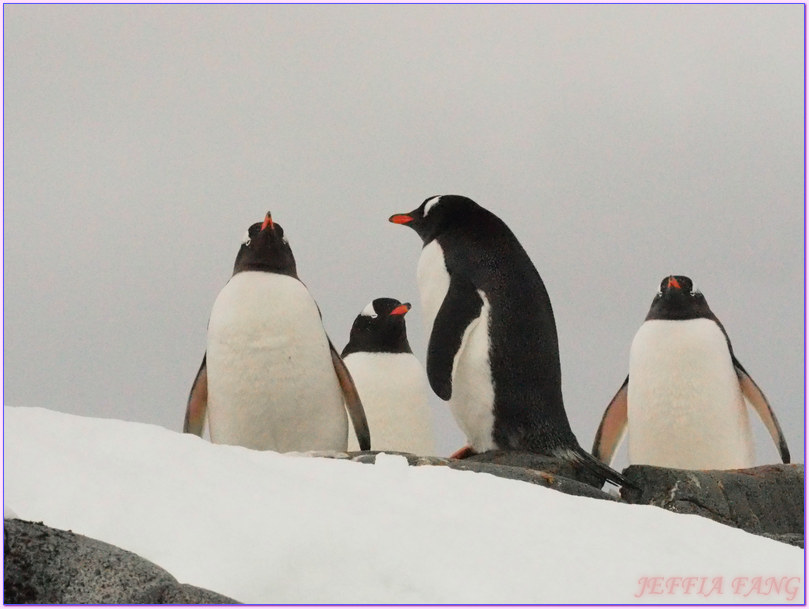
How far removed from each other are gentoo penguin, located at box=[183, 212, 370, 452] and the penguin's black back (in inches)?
33.5

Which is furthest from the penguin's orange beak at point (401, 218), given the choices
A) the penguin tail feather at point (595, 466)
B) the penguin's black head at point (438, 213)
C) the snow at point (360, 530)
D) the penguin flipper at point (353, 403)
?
the snow at point (360, 530)

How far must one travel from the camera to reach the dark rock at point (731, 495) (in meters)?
5.10

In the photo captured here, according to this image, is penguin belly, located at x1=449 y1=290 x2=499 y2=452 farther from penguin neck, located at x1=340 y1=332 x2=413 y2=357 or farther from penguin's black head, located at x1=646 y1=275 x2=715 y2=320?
penguin's black head, located at x1=646 y1=275 x2=715 y2=320

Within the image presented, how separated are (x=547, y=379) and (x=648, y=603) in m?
3.04

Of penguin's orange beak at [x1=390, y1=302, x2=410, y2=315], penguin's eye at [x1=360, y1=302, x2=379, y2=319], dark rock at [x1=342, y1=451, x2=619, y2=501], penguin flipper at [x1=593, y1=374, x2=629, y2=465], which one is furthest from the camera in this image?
penguin flipper at [x1=593, y1=374, x2=629, y2=465]

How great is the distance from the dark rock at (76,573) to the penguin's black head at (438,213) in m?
3.80

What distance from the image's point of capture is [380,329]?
23.8ft

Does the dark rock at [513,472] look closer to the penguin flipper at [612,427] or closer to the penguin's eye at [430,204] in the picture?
the penguin's eye at [430,204]

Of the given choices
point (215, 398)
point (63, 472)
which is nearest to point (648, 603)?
point (63, 472)

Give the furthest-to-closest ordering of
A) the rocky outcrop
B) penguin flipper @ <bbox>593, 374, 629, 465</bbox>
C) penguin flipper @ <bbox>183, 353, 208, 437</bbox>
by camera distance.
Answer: penguin flipper @ <bbox>593, 374, 629, 465</bbox> < penguin flipper @ <bbox>183, 353, 208, 437</bbox> < the rocky outcrop

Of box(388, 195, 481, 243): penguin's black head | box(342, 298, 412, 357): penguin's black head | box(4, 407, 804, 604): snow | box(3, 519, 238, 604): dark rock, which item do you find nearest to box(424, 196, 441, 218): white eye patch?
box(388, 195, 481, 243): penguin's black head

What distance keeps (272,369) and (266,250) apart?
72cm

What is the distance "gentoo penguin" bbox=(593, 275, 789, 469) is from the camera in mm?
6973

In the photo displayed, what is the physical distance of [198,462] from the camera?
11.4 feet
